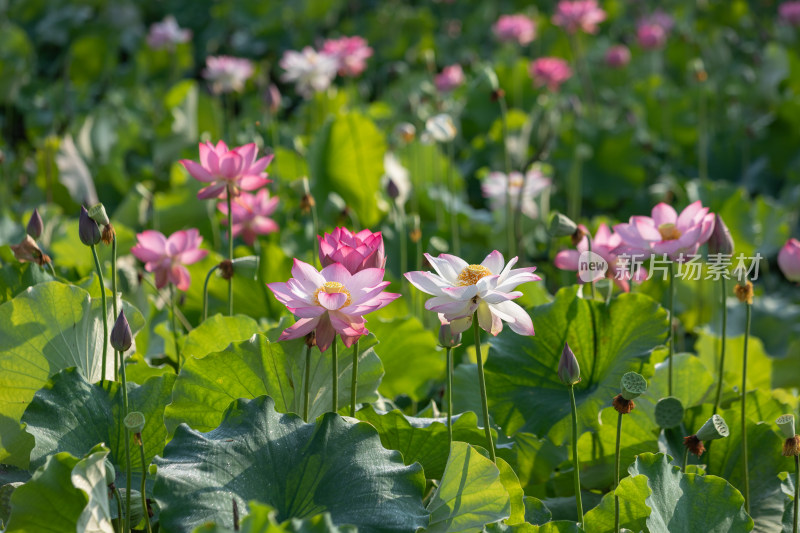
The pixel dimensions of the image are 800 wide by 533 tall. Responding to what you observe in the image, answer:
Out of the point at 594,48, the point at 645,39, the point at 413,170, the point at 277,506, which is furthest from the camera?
the point at 594,48

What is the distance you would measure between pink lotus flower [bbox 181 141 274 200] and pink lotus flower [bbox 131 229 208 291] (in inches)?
4.6

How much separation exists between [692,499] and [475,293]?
1.09ft

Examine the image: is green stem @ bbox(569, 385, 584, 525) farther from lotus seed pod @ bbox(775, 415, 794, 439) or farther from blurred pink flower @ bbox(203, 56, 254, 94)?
blurred pink flower @ bbox(203, 56, 254, 94)

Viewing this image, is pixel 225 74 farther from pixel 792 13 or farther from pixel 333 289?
pixel 792 13

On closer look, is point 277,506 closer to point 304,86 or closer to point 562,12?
point 304,86

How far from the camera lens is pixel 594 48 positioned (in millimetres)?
3936

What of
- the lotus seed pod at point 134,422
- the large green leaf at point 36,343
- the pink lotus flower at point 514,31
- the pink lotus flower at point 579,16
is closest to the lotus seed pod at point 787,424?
the lotus seed pod at point 134,422

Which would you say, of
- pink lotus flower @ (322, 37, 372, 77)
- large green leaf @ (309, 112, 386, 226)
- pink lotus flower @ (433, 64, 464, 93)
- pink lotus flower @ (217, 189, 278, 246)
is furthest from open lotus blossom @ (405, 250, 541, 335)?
pink lotus flower @ (433, 64, 464, 93)

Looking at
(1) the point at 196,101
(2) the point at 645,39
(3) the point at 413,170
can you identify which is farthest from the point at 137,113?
(2) the point at 645,39

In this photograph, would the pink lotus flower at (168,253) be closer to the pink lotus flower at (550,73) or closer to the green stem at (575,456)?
the green stem at (575,456)

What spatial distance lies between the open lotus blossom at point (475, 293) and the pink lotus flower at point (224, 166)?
35 cm

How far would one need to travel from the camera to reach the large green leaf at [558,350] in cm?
112

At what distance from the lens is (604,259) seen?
3.83ft

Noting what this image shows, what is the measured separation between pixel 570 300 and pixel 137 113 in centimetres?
242
